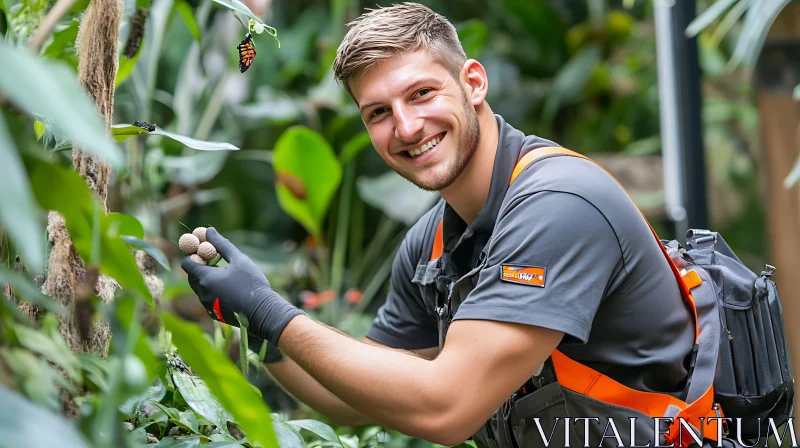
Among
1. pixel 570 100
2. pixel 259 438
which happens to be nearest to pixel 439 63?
pixel 259 438

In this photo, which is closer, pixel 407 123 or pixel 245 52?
pixel 245 52

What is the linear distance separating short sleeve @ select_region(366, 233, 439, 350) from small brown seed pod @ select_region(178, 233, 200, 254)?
48 cm

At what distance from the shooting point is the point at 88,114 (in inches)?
19.5

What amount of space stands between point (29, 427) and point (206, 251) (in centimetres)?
80

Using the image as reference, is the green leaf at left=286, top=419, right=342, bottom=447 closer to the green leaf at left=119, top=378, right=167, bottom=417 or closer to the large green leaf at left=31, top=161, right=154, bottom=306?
the green leaf at left=119, top=378, right=167, bottom=417

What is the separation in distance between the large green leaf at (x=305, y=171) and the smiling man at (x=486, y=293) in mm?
1181

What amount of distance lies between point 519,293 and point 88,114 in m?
0.74

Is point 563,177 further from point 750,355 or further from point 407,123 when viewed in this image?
point 750,355

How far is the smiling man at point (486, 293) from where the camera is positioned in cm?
112

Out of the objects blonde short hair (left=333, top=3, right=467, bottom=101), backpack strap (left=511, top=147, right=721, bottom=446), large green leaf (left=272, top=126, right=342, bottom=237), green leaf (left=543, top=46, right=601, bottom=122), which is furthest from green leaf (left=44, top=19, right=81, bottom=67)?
green leaf (left=543, top=46, right=601, bottom=122)

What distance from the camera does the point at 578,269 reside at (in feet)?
3.79

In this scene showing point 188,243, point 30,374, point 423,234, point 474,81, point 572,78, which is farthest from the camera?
point 572,78

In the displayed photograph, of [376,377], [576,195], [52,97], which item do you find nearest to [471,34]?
[576,195]

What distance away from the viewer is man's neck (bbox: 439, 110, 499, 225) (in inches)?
56.7
